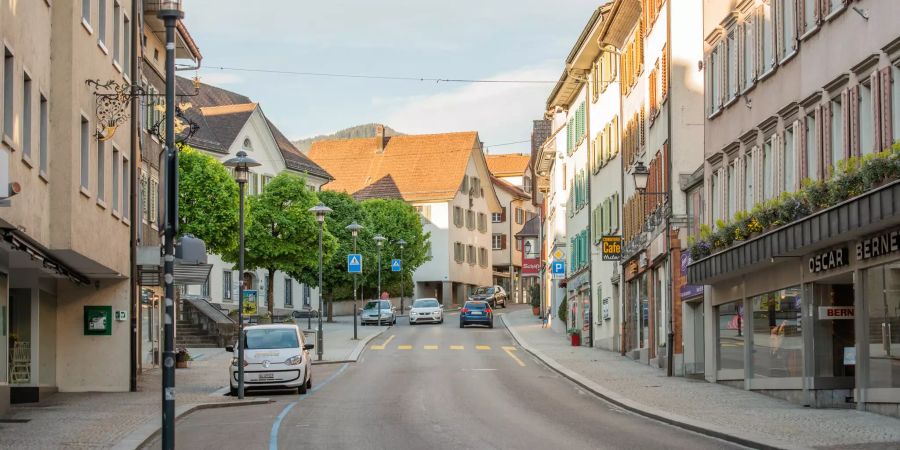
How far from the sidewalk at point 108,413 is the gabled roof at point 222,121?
3839 centimetres

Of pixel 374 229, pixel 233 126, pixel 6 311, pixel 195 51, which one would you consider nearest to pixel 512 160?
pixel 374 229

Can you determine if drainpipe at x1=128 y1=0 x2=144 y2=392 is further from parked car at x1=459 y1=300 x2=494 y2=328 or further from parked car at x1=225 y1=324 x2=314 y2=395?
parked car at x1=459 y1=300 x2=494 y2=328

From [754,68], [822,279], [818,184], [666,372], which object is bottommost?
[666,372]

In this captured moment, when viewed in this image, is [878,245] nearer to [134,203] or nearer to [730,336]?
[730,336]

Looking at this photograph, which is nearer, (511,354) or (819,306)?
(819,306)

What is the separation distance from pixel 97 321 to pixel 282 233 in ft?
133

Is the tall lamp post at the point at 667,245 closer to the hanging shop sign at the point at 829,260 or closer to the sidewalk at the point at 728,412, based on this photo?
the sidewalk at the point at 728,412

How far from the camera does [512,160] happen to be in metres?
159

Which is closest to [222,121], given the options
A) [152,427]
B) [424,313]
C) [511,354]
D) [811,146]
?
[424,313]

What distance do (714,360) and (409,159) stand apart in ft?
306

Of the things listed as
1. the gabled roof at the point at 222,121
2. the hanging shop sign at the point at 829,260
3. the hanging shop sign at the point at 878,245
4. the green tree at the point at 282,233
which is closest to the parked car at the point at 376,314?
the green tree at the point at 282,233

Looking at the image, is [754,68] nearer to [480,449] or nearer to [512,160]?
[480,449]

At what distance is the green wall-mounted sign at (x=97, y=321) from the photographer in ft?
106

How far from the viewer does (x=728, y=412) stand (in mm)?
24109
